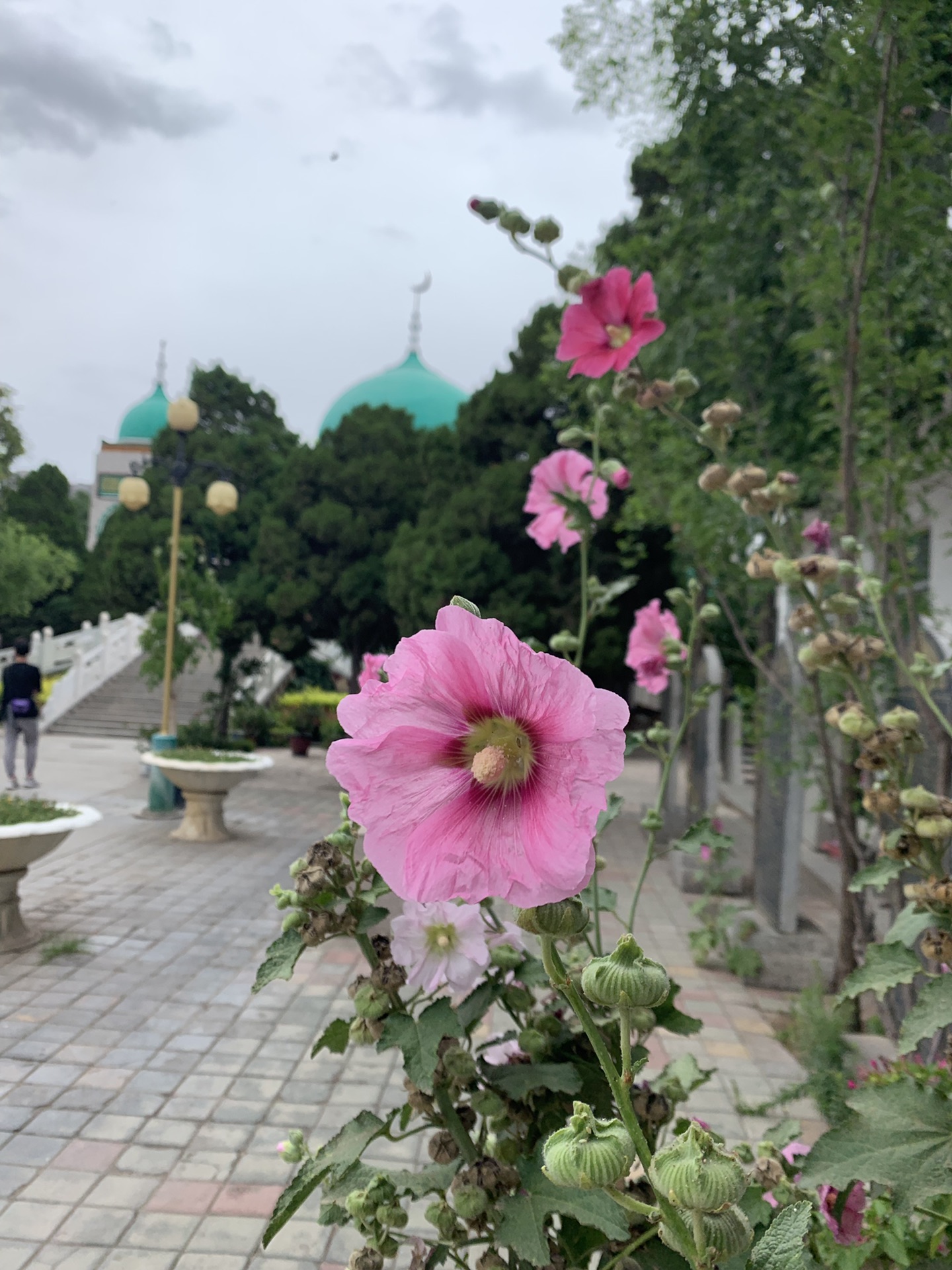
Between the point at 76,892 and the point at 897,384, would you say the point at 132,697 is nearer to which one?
the point at 76,892

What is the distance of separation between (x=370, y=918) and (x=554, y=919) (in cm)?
42

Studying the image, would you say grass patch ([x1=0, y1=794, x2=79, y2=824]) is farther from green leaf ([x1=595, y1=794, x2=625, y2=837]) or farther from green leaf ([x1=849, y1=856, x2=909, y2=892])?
green leaf ([x1=849, y1=856, x2=909, y2=892])

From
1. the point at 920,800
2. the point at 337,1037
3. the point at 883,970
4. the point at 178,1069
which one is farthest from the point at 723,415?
the point at 178,1069

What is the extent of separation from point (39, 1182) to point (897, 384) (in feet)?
10.8

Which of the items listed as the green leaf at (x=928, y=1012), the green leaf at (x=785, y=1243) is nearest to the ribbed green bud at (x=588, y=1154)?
the green leaf at (x=785, y=1243)

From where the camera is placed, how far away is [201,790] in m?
7.73

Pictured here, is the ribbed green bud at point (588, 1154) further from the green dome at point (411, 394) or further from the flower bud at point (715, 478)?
the green dome at point (411, 394)

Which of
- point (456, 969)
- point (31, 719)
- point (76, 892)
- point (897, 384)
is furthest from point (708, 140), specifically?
point (31, 719)

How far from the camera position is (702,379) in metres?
4.86

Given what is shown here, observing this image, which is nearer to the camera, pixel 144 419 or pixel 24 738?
pixel 24 738

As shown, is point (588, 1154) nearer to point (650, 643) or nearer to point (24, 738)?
point (650, 643)

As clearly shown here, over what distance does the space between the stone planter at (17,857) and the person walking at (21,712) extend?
17.8 ft

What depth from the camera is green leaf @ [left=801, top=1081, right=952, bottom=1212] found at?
3.19ft

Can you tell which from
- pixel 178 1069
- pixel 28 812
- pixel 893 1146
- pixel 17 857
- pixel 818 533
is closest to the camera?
pixel 893 1146
